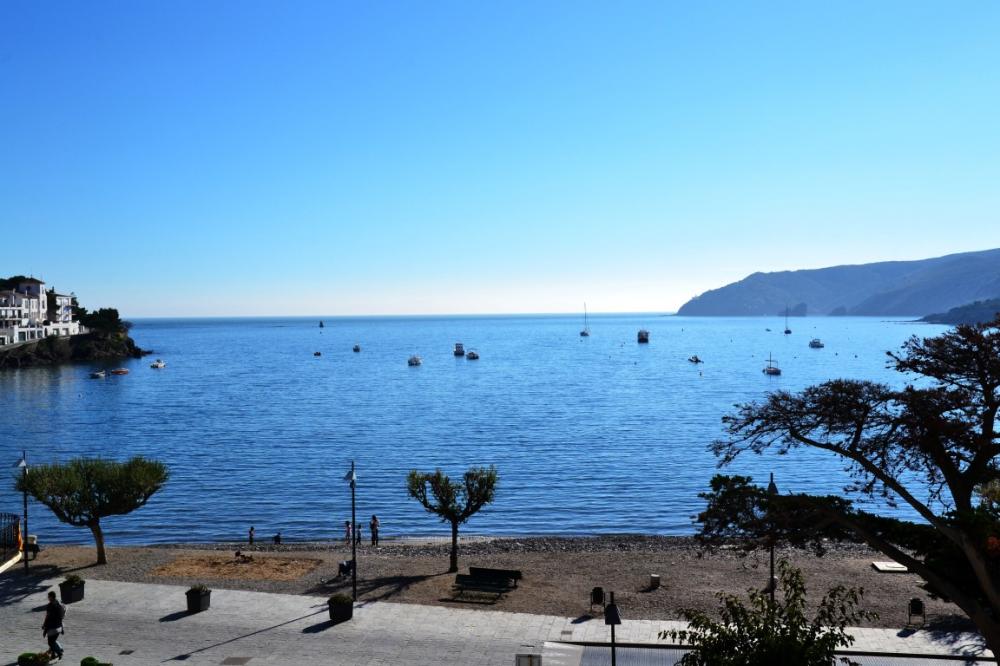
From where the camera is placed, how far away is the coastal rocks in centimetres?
14662

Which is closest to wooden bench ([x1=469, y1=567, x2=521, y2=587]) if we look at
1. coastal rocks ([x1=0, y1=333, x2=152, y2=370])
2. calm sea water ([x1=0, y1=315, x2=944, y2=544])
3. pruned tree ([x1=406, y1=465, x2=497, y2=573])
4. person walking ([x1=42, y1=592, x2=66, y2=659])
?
pruned tree ([x1=406, y1=465, x2=497, y2=573])

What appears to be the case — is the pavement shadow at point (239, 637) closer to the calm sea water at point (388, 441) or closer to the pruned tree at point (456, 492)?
the pruned tree at point (456, 492)

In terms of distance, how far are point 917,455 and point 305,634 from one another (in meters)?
15.5

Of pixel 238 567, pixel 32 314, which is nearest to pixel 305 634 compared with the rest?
A: pixel 238 567

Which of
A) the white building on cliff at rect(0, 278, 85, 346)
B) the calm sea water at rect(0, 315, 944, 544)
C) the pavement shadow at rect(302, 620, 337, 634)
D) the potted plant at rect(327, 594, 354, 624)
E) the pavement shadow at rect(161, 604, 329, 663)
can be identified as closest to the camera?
the pavement shadow at rect(161, 604, 329, 663)

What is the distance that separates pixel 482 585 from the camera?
2527 cm

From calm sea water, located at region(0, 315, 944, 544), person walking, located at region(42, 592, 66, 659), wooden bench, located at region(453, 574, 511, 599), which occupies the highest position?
person walking, located at region(42, 592, 66, 659)

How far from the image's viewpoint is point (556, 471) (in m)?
59.3

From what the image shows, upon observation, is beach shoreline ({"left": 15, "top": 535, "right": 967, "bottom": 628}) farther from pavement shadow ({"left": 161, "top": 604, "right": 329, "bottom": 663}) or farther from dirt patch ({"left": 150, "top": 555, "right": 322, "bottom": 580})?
pavement shadow ({"left": 161, "top": 604, "right": 329, "bottom": 663})

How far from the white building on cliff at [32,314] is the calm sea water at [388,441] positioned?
19.2 metres

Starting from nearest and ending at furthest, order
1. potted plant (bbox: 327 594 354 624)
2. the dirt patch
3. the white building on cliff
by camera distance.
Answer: potted plant (bbox: 327 594 354 624) < the dirt patch < the white building on cliff

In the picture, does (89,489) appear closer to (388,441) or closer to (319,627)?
(319,627)

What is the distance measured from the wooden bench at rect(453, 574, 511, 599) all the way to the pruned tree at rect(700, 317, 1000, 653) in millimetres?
12750

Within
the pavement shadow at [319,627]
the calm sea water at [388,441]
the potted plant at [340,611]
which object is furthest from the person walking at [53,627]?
→ the calm sea water at [388,441]
